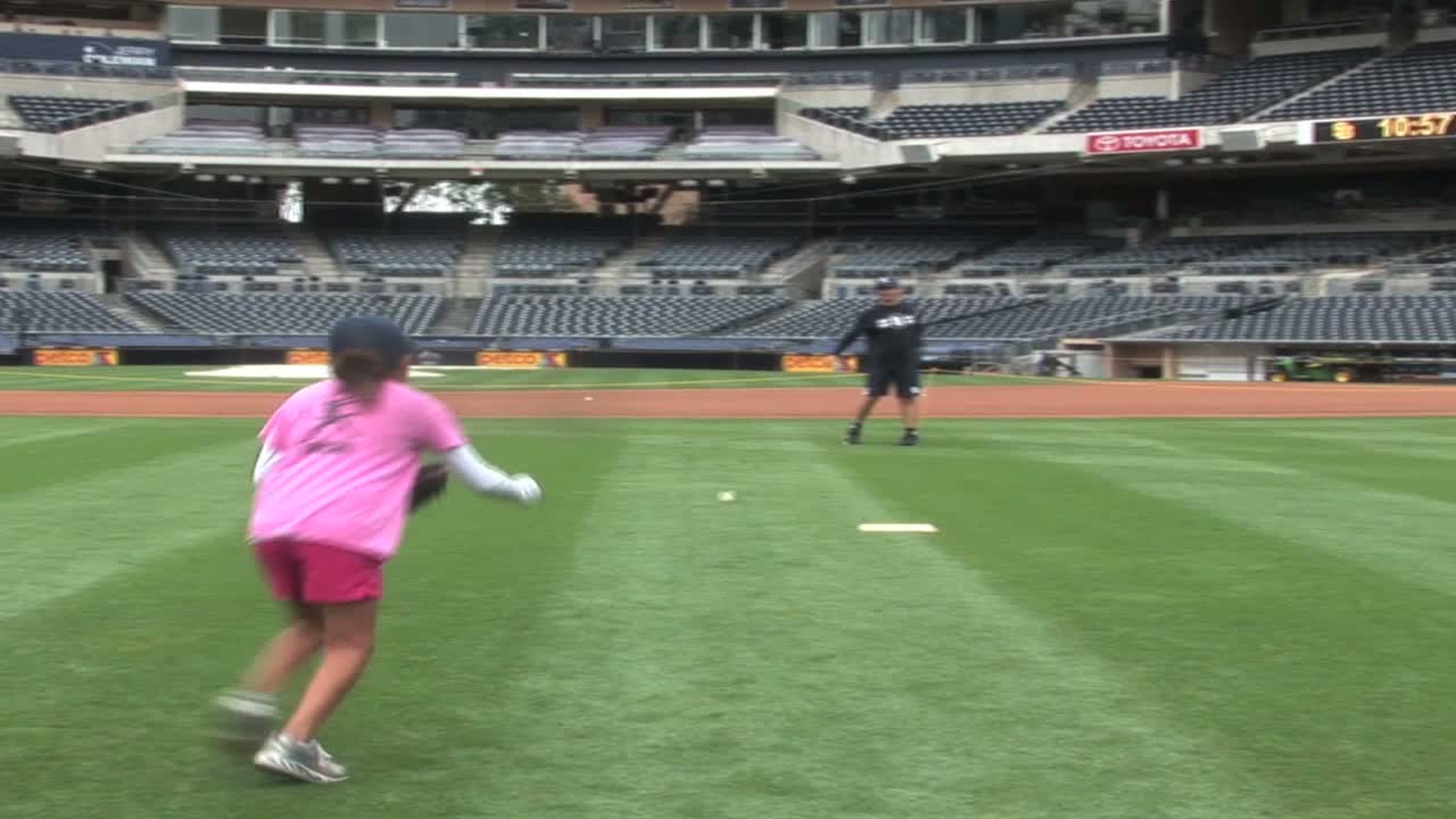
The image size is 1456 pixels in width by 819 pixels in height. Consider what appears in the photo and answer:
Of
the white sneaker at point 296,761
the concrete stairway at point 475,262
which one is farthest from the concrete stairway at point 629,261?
the white sneaker at point 296,761

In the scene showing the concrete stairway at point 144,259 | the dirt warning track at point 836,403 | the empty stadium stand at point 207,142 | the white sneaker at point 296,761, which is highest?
the empty stadium stand at point 207,142

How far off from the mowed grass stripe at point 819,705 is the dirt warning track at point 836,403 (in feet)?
37.1

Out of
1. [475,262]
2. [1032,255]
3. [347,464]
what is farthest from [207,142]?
[347,464]

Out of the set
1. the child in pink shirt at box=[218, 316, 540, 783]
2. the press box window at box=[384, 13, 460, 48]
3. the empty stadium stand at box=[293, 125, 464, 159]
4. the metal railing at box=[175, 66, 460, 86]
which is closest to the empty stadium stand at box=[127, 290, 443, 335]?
the empty stadium stand at box=[293, 125, 464, 159]

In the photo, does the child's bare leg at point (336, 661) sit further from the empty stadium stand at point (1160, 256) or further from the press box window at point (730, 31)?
the press box window at point (730, 31)

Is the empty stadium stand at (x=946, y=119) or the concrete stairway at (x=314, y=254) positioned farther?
the concrete stairway at (x=314, y=254)

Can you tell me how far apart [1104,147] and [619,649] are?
1779 inches

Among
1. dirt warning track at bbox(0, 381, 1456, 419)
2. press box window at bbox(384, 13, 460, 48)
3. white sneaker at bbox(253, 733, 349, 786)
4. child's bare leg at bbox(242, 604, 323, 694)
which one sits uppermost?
press box window at bbox(384, 13, 460, 48)

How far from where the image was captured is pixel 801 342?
43.3 meters

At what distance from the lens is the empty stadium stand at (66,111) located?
52094mm

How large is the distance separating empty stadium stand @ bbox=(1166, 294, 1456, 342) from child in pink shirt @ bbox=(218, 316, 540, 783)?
122 feet

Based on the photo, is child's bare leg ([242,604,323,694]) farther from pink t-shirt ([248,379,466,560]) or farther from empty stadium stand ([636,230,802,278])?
empty stadium stand ([636,230,802,278])

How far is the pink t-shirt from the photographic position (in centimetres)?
383

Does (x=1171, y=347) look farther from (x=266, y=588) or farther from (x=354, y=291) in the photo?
(x=266, y=588)
